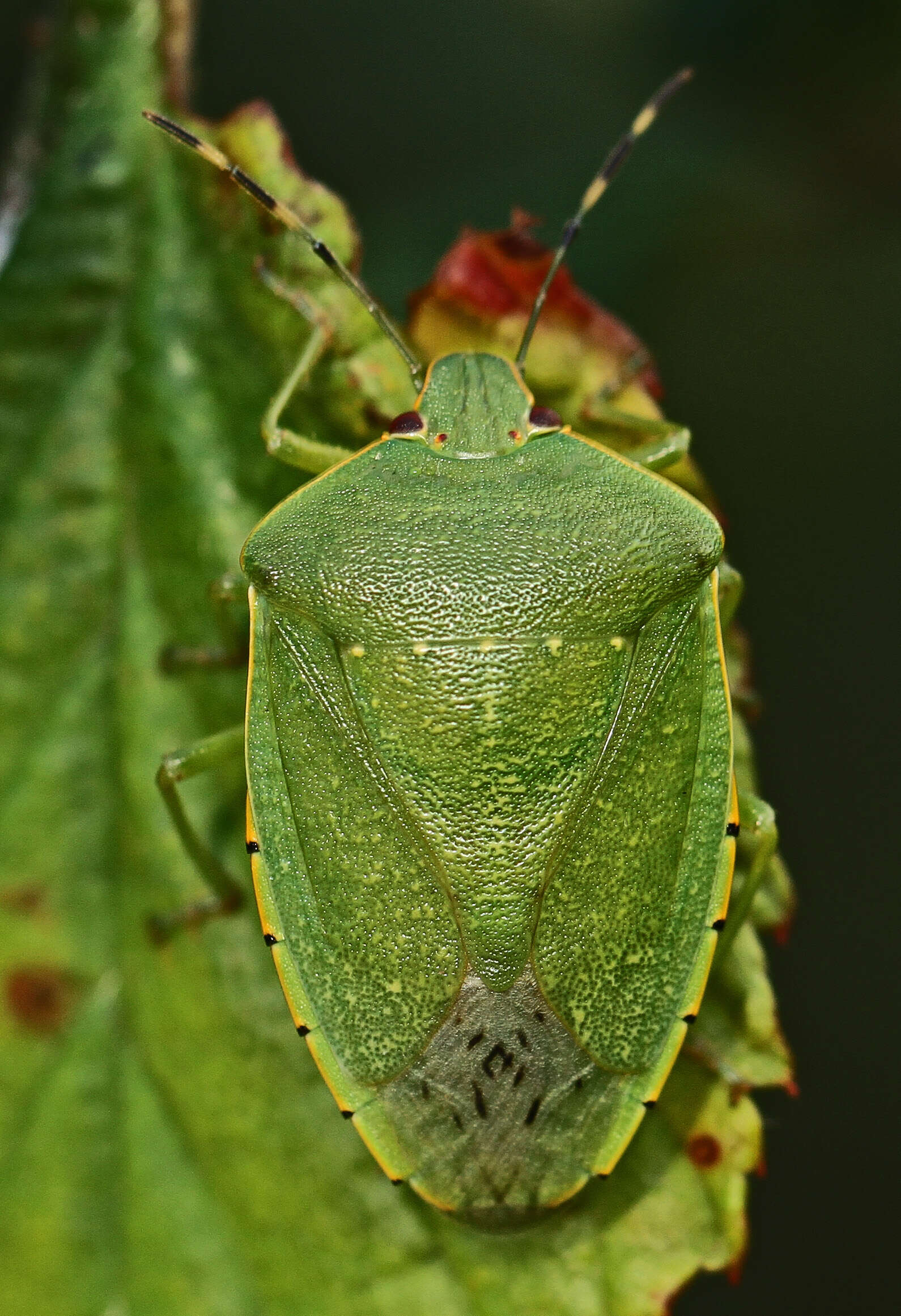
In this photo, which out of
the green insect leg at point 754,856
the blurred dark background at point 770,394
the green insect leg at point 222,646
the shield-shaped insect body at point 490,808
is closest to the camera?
the shield-shaped insect body at point 490,808

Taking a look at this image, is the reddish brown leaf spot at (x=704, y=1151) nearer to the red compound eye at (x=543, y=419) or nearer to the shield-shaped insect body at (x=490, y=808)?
the shield-shaped insect body at (x=490, y=808)

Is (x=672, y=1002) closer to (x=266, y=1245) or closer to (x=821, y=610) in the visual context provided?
(x=266, y=1245)

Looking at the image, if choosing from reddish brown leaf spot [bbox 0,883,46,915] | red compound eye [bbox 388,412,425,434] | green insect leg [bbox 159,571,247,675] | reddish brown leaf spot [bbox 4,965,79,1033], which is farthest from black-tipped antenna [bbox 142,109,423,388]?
reddish brown leaf spot [bbox 4,965,79,1033]

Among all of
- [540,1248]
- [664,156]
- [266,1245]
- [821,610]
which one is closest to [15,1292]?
[266,1245]

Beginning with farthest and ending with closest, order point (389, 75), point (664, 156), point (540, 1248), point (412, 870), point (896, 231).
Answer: point (389, 75) → point (664, 156) → point (896, 231) → point (540, 1248) → point (412, 870)

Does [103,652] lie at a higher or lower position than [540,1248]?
higher

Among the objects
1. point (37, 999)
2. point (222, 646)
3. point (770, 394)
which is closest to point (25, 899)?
point (37, 999)

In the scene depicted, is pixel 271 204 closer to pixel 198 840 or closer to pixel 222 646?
pixel 222 646

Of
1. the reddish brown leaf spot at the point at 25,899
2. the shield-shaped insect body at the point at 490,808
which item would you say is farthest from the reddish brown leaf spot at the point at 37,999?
the shield-shaped insect body at the point at 490,808
